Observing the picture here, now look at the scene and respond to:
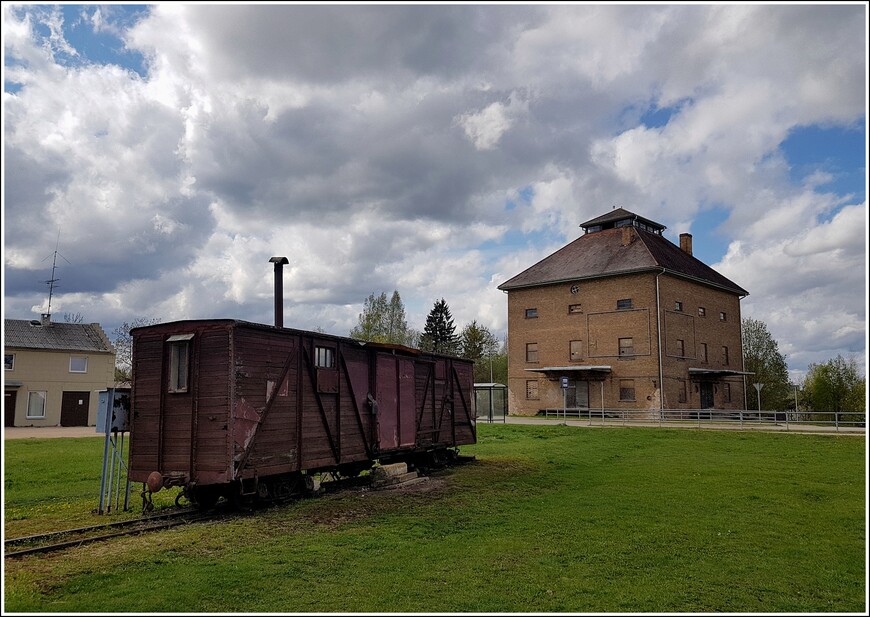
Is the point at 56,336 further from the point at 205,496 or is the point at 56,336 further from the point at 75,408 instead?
the point at 205,496

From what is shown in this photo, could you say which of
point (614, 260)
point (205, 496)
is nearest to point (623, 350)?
Answer: point (614, 260)

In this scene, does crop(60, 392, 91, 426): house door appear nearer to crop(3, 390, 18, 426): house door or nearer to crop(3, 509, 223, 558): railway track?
crop(3, 390, 18, 426): house door

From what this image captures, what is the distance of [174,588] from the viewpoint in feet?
24.6

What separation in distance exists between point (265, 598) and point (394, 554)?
2348mm

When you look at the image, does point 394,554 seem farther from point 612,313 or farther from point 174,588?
point 612,313

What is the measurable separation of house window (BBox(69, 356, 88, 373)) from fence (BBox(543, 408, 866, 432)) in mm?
30683

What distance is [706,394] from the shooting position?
4694cm

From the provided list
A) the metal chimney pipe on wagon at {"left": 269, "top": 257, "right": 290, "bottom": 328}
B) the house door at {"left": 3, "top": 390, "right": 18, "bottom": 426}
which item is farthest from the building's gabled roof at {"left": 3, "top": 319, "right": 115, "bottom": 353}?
the metal chimney pipe on wagon at {"left": 269, "top": 257, "right": 290, "bottom": 328}


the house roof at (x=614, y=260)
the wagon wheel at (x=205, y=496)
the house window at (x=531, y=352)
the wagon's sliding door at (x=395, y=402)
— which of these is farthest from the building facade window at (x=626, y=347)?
the wagon wheel at (x=205, y=496)

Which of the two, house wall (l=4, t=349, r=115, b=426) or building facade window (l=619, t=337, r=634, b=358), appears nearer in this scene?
house wall (l=4, t=349, r=115, b=426)

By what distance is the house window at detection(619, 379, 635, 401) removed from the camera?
42.4m

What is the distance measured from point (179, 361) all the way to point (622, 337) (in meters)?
35.2

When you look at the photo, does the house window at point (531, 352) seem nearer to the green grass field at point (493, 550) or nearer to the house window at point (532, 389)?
the house window at point (532, 389)

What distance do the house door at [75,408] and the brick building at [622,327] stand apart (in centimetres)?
2892
